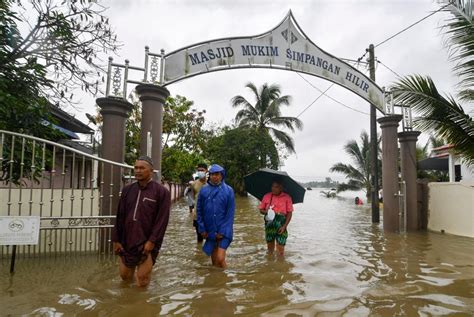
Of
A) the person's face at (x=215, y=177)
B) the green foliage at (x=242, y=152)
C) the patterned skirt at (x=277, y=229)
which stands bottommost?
the patterned skirt at (x=277, y=229)

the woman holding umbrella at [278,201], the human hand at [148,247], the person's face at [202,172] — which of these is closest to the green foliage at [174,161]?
the person's face at [202,172]

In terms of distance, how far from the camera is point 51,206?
5602 mm

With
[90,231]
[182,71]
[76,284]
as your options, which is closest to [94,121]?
[182,71]

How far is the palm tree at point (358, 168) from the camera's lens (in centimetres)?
2959

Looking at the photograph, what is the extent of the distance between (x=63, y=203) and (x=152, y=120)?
235cm

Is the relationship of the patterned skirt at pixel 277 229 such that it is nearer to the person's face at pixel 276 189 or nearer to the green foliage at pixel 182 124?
the person's face at pixel 276 189

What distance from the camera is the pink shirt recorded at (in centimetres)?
623

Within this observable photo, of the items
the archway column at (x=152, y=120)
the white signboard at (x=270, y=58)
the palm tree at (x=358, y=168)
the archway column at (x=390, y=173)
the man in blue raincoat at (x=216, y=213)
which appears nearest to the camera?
the man in blue raincoat at (x=216, y=213)

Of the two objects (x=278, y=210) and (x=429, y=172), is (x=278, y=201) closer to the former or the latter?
(x=278, y=210)

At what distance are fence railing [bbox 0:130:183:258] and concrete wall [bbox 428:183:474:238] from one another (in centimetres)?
859

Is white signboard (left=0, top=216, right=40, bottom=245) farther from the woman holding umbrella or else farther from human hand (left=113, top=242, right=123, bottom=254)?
the woman holding umbrella

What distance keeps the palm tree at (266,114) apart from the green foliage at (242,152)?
2.86 ft

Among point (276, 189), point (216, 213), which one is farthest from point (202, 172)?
point (216, 213)

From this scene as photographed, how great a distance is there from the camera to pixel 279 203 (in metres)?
6.26
